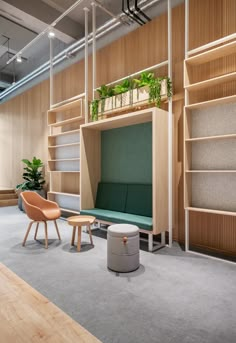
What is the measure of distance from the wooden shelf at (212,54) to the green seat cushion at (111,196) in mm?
2322

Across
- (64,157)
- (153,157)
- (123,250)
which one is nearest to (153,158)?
(153,157)

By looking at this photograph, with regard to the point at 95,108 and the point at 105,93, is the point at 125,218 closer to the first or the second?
the point at 95,108

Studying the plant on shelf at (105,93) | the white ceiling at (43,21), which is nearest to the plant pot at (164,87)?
the plant on shelf at (105,93)

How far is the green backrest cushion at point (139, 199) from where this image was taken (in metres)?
3.90

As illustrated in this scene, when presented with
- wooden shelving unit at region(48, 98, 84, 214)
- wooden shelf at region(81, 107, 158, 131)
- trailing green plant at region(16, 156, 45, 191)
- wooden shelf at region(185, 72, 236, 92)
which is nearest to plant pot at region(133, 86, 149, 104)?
wooden shelf at region(81, 107, 158, 131)

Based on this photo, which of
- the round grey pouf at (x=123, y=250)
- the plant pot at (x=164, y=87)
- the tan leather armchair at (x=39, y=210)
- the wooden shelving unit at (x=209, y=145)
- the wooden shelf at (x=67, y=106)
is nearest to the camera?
the round grey pouf at (x=123, y=250)

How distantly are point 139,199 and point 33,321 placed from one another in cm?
254

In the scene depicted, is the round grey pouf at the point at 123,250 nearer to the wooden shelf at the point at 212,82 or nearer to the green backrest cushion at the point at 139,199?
the green backrest cushion at the point at 139,199

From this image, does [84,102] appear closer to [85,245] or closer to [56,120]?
[56,120]

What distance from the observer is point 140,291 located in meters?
2.27

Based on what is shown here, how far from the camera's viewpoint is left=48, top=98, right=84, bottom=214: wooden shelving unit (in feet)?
18.5

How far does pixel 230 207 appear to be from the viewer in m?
3.16

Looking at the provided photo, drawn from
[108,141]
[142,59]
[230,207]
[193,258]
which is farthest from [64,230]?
[142,59]

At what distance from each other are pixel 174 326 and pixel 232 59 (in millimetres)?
3310
